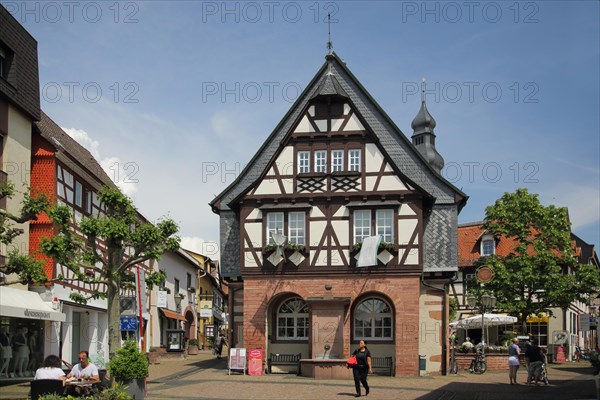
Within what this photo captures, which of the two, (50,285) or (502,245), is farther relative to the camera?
(502,245)

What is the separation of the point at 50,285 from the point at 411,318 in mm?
13724

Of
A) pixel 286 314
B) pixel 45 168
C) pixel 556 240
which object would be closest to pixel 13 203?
pixel 45 168

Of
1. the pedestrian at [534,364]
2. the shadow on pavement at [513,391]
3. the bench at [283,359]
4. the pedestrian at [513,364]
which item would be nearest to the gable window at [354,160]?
the bench at [283,359]

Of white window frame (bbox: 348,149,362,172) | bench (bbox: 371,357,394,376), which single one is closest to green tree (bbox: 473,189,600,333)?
bench (bbox: 371,357,394,376)

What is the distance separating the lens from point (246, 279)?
3469cm

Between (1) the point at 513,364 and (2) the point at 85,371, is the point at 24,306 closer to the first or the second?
(2) the point at 85,371

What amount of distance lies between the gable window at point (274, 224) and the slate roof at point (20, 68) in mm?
9915

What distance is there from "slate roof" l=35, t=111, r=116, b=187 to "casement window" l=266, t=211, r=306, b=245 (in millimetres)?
7974

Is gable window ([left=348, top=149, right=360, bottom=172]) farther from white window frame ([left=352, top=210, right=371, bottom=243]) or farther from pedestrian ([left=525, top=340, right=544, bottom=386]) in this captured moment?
pedestrian ([left=525, top=340, right=544, bottom=386])

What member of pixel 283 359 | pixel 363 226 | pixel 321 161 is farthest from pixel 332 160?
pixel 283 359

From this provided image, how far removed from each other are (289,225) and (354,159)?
12.5 feet

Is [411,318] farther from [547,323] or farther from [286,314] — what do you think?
[547,323]

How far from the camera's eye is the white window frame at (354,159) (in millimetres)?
34656

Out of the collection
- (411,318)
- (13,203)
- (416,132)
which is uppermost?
(416,132)
